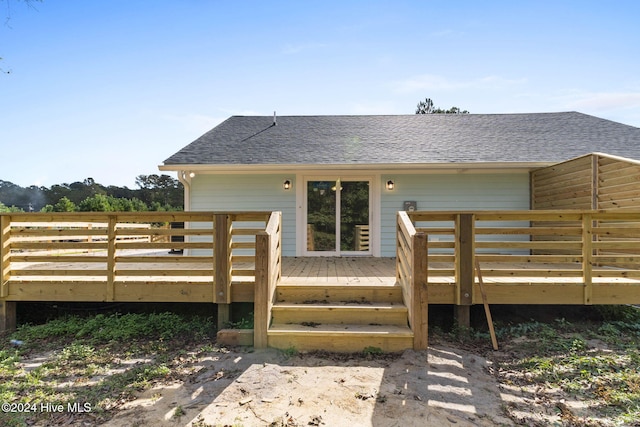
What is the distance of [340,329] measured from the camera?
3535mm

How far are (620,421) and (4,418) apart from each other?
4.47 meters

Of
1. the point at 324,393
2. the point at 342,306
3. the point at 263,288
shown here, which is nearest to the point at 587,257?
the point at 342,306

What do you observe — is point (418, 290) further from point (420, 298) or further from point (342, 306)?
point (342, 306)

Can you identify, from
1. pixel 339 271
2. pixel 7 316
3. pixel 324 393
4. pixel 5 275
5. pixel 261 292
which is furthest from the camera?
pixel 339 271

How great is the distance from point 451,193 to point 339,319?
4.51 metres

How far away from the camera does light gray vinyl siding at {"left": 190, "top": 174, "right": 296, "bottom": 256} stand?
6.94 metres

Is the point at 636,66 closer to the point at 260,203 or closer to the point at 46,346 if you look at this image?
the point at 260,203

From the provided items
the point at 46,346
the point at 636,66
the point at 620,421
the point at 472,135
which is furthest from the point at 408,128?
the point at 46,346

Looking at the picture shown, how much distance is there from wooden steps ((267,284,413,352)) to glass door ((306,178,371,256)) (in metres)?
3.02

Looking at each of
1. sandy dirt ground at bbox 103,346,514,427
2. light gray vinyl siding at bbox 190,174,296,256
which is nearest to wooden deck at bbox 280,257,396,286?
light gray vinyl siding at bbox 190,174,296,256

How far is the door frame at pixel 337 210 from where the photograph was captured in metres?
6.97

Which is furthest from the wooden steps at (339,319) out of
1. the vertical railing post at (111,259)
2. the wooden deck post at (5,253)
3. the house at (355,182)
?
the wooden deck post at (5,253)

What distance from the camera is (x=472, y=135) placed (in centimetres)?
805

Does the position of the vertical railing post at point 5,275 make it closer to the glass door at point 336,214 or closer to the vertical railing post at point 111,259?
the vertical railing post at point 111,259
